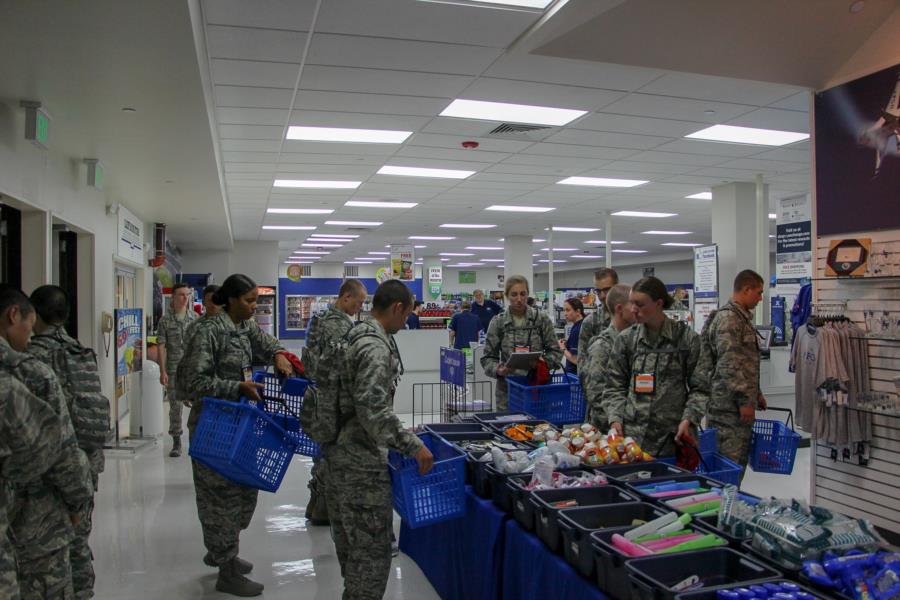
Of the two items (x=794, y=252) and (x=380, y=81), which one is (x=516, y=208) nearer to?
(x=794, y=252)

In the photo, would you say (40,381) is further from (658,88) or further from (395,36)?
(658,88)

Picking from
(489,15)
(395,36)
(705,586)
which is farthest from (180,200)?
(705,586)

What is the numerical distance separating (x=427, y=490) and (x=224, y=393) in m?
1.39

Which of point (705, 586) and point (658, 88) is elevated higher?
point (658, 88)

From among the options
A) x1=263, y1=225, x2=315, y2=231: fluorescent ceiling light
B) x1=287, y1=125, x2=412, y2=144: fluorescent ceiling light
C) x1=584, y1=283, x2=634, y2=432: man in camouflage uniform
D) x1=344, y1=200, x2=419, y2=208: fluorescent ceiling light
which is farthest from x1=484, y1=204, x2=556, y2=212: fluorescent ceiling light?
x1=584, y1=283, x2=634, y2=432: man in camouflage uniform

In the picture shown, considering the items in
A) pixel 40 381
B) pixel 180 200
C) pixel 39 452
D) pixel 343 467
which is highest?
pixel 180 200

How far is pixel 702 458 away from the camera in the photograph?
3.43m

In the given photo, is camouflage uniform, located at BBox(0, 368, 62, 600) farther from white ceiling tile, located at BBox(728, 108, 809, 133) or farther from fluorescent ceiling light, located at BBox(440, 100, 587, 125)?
white ceiling tile, located at BBox(728, 108, 809, 133)

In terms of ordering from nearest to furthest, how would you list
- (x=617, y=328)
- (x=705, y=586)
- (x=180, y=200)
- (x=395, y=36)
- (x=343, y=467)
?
(x=705, y=586), (x=343, y=467), (x=395, y=36), (x=617, y=328), (x=180, y=200)

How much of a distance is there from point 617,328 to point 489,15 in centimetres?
225

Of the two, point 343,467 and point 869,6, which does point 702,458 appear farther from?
point 869,6

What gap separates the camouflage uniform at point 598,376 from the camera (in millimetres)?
4180

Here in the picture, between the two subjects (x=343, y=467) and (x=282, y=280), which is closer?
(x=343, y=467)

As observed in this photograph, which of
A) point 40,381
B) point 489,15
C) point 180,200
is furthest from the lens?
point 180,200
